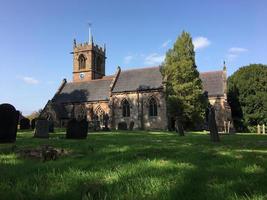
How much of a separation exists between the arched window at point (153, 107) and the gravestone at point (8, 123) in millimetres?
39187

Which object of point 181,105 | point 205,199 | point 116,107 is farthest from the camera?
point 116,107

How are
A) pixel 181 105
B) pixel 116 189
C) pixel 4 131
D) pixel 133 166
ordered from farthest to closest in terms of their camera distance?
1. pixel 181 105
2. pixel 4 131
3. pixel 133 166
4. pixel 116 189

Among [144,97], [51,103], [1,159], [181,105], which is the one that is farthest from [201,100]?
[1,159]

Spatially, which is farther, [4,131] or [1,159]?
[4,131]

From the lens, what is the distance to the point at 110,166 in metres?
6.91

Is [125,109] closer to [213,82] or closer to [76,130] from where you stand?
[213,82]

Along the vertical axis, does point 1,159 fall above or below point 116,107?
below

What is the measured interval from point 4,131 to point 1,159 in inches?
291

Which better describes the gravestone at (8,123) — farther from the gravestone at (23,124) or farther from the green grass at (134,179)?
the gravestone at (23,124)

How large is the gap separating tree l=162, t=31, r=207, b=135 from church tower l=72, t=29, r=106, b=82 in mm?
23685

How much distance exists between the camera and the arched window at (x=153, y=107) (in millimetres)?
54444

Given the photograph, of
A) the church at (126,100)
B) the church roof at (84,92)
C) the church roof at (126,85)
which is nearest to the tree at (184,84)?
the church at (126,100)

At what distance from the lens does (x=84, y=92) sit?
6431 cm

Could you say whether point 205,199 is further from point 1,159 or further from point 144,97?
point 144,97
